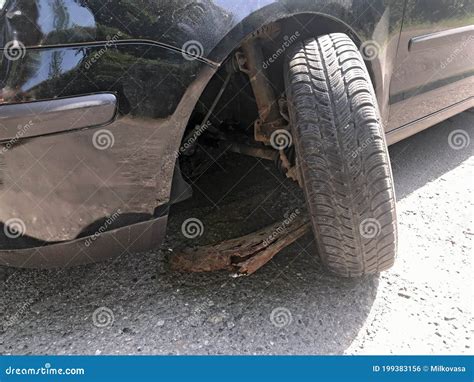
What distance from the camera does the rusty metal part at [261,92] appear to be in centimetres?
192

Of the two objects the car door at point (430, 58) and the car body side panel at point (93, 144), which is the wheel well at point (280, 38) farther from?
the car body side panel at point (93, 144)

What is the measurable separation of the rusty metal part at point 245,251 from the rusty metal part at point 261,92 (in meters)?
0.39

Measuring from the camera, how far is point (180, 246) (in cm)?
245

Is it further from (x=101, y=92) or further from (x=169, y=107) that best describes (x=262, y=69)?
(x=101, y=92)

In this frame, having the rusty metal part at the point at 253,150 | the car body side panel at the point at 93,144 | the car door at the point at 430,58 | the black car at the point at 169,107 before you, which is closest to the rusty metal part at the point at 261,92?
the black car at the point at 169,107

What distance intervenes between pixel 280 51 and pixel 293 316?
43.3 inches

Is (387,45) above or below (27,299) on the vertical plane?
above

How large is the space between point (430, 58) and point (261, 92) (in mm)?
992

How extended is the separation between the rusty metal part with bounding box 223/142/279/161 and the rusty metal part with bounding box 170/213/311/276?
307 millimetres

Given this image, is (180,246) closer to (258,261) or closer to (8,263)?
(258,261)

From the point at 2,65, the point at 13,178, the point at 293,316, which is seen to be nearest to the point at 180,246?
the point at 293,316

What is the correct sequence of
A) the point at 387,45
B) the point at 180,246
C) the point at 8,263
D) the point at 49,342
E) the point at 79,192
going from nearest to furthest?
the point at 79,192 → the point at 8,263 → the point at 49,342 → the point at 387,45 → the point at 180,246

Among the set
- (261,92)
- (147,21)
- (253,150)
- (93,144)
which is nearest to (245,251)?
(253,150)

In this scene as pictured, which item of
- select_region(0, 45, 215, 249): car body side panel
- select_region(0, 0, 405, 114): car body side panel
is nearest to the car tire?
select_region(0, 0, 405, 114): car body side panel
